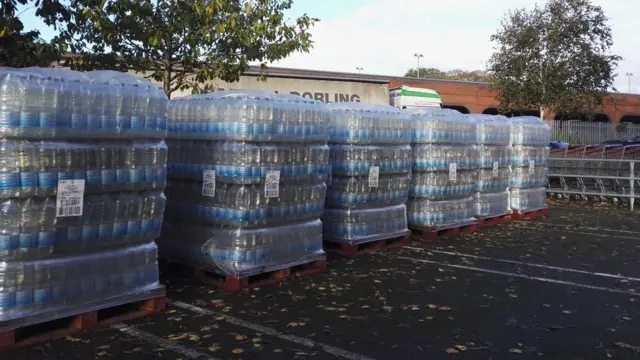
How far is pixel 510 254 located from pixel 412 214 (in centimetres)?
202

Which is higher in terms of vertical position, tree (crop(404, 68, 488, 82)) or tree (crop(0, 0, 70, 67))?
tree (crop(404, 68, 488, 82))

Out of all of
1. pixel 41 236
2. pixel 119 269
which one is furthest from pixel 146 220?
pixel 41 236

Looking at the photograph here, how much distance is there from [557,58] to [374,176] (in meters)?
19.6

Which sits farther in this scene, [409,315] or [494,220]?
[494,220]

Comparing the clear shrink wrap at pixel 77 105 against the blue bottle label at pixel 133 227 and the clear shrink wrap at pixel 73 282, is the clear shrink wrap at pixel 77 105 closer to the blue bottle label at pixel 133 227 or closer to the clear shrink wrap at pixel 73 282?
the blue bottle label at pixel 133 227

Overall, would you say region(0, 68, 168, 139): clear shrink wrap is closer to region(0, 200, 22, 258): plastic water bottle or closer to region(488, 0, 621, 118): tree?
region(0, 200, 22, 258): plastic water bottle

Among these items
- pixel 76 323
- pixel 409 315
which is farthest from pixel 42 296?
pixel 409 315

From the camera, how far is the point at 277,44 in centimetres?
1141

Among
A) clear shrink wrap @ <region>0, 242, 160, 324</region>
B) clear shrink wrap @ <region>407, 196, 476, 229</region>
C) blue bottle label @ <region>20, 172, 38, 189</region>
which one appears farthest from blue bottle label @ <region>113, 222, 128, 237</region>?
clear shrink wrap @ <region>407, 196, 476, 229</region>

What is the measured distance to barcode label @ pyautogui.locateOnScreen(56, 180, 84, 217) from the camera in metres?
5.47

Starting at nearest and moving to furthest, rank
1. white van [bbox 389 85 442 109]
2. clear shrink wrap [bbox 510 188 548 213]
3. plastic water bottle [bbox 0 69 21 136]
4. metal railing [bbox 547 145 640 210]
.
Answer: plastic water bottle [bbox 0 69 21 136] < clear shrink wrap [bbox 510 188 548 213] < metal railing [bbox 547 145 640 210] < white van [bbox 389 85 442 109]

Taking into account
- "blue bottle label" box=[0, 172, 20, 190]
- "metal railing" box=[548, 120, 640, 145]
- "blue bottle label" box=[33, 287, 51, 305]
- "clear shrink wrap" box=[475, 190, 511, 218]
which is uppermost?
"metal railing" box=[548, 120, 640, 145]

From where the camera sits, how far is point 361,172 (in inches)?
382

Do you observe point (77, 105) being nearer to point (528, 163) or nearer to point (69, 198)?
point (69, 198)
